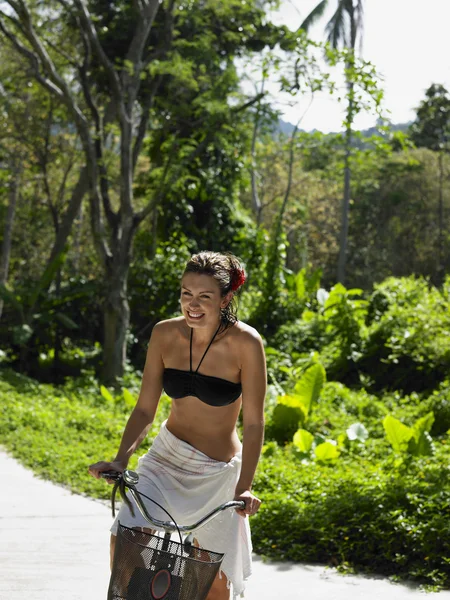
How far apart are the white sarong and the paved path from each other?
5.33 ft

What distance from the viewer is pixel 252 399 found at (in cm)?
337

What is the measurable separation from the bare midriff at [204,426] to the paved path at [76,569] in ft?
5.46

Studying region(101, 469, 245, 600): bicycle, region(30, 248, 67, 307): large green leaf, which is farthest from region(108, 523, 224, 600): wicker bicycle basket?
region(30, 248, 67, 307): large green leaf

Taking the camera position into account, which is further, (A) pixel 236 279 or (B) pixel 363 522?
(B) pixel 363 522

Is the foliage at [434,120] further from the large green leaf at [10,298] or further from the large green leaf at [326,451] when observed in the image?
the large green leaf at [326,451]

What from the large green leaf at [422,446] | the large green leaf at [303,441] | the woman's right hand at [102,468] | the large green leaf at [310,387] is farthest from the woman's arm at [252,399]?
the large green leaf at [310,387]

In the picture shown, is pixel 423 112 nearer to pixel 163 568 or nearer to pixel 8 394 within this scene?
pixel 8 394

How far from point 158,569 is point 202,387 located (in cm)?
92

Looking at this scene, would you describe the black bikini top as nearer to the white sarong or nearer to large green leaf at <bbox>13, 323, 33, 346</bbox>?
the white sarong

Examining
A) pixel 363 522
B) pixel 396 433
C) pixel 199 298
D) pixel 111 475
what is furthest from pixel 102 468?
pixel 396 433

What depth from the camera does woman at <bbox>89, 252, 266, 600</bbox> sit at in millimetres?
3312

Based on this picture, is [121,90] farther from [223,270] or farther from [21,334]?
[223,270]

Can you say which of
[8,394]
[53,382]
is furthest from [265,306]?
[8,394]

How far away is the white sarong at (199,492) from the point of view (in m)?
3.30
